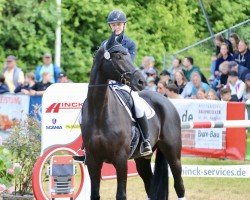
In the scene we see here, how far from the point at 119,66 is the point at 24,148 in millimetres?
2631

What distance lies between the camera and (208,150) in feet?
60.8

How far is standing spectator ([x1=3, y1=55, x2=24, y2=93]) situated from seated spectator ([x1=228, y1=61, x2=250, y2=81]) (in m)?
5.69

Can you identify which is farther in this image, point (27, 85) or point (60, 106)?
point (27, 85)

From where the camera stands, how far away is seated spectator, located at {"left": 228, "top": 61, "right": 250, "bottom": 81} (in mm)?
20270

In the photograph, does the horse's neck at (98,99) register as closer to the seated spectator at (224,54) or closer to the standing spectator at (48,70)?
the seated spectator at (224,54)

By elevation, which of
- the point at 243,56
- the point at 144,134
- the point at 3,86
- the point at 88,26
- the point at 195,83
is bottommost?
the point at 3,86

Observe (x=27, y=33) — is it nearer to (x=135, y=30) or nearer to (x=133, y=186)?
(x=135, y=30)

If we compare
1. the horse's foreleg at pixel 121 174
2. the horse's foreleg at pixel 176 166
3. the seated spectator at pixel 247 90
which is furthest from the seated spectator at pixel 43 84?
the horse's foreleg at pixel 121 174

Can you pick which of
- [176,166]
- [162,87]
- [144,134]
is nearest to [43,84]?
[162,87]

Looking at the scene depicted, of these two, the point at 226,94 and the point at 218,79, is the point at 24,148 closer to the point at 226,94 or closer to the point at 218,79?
the point at 226,94

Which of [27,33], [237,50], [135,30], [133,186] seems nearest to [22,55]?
[27,33]

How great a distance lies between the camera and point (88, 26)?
28.6 metres

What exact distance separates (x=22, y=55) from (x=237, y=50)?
804 cm

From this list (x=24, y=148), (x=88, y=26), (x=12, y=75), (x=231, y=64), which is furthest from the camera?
(x=88, y=26)
